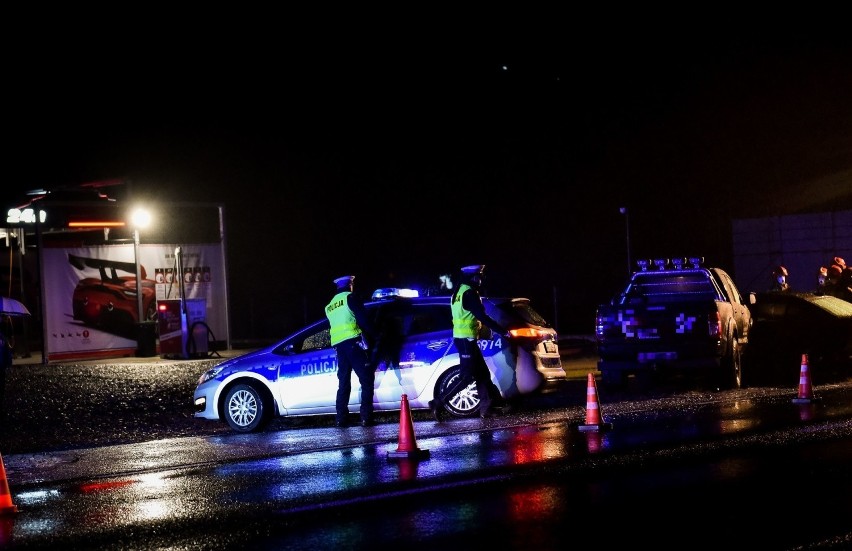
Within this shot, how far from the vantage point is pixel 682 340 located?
16703 mm

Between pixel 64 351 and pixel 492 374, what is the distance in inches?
544

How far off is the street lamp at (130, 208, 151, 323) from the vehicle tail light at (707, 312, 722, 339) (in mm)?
13837

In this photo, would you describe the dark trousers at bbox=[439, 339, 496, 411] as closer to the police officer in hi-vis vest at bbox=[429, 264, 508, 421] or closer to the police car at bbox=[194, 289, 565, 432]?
the police officer in hi-vis vest at bbox=[429, 264, 508, 421]

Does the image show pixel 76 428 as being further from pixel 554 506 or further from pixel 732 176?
pixel 732 176

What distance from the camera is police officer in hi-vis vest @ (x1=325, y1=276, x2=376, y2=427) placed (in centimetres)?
1373

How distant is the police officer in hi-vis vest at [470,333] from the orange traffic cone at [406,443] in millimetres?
2552

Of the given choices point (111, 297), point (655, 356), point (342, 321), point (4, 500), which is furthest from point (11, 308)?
point (111, 297)

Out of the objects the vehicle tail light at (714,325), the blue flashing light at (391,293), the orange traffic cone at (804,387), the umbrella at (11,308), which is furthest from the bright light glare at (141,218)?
the orange traffic cone at (804,387)

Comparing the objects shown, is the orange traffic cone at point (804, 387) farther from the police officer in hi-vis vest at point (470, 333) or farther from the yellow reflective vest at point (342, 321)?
the yellow reflective vest at point (342, 321)

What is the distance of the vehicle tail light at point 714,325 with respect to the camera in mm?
16438

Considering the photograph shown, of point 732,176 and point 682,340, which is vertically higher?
point 732,176

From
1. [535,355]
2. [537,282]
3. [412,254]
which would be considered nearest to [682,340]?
[535,355]

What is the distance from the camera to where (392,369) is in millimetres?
14148

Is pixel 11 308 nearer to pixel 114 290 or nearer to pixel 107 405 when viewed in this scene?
pixel 107 405
